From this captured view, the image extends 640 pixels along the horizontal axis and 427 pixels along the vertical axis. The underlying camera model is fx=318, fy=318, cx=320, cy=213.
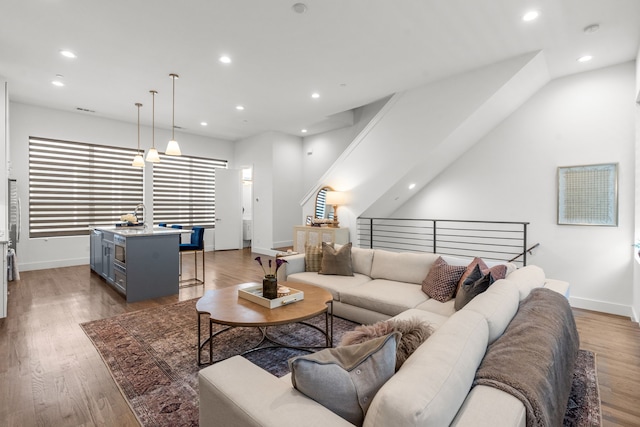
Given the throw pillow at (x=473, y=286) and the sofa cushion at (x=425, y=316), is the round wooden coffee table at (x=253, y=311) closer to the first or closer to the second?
the sofa cushion at (x=425, y=316)

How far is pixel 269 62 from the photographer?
3973 millimetres

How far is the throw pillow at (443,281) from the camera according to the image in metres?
2.75

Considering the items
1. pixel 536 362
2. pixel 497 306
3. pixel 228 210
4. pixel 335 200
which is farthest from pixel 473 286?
pixel 228 210

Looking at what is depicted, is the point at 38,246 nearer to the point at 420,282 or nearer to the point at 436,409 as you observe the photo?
the point at 420,282

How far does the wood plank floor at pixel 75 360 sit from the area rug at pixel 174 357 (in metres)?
0.08

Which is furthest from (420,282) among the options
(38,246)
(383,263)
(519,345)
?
(38,246)

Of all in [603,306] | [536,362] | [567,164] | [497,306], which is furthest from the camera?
[567,164]

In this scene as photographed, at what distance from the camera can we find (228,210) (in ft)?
27.4

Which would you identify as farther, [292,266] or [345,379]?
[292,266]

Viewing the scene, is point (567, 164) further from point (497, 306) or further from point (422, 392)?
point (422, 392)

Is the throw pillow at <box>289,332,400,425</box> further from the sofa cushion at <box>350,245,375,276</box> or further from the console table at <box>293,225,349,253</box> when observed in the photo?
the console table at <box>293,225,349,253</box>

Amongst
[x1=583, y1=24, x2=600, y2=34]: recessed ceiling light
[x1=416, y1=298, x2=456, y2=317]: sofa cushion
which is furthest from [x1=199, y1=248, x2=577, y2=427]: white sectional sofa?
[x1=583, y1=24, x2=600, y2=34]: recessed ceiling light

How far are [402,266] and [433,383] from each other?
249cm

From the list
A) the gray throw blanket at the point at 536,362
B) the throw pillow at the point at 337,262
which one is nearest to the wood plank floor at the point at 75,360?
the gray throw blanket at the point at 536,362
